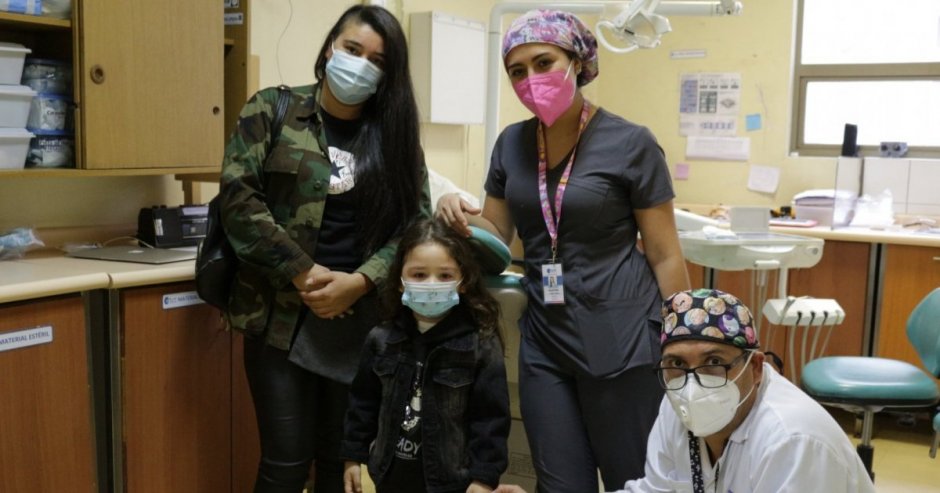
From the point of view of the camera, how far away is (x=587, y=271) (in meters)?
1.78

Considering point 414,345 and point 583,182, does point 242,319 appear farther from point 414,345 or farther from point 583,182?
point 583,182

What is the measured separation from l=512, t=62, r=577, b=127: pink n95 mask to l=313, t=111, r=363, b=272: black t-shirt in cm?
46

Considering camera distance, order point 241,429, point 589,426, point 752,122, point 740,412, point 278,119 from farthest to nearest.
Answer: point 752,122
point 241,429
point 278,119
point 589,426
point 740,412

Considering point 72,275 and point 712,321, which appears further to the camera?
point 72,275

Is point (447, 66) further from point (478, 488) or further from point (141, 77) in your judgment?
point (478, 488)

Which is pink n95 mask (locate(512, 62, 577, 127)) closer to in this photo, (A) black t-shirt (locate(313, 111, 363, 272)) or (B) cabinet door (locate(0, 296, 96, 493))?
(A) black t-shirt (locate(313, 111, 363, 272))

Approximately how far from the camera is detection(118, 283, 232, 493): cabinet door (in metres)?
2.22

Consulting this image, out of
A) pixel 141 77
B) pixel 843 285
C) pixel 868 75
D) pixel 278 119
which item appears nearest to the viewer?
pixel 278 119

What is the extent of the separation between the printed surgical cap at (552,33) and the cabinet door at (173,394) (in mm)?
1113

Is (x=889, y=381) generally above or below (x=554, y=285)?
below

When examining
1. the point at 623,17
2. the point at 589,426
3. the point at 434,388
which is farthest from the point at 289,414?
the point at 623,17

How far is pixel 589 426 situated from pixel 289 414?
707 millimetres

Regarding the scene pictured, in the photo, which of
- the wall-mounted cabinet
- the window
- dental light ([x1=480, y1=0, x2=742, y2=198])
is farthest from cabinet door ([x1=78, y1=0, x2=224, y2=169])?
the window

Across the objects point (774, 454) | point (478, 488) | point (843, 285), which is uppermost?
point (774, 454)
